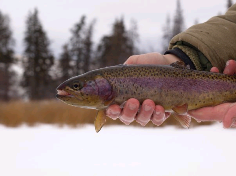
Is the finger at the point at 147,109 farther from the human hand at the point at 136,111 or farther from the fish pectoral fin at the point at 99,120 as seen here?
the fish pectoral fin at the point at 99,120

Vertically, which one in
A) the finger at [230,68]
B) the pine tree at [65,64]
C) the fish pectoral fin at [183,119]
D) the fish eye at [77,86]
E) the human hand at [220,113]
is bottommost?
the pine tree at [65,64]

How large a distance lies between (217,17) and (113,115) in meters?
2.53

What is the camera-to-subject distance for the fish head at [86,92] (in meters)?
2.93

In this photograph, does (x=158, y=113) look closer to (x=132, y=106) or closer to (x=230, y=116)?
(x=132, y=106)

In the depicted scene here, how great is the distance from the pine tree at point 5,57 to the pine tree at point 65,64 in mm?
4807

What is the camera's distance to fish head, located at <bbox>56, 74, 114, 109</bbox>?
2.93 metres

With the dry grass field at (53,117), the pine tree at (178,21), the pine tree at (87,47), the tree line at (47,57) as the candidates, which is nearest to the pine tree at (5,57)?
the tree line at (47,57)

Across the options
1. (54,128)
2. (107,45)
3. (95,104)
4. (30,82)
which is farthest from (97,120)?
(107,45)

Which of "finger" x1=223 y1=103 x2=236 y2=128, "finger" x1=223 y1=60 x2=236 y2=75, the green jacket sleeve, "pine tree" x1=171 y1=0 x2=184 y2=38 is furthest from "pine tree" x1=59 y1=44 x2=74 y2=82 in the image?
"finger" x1=223 y1=103 x2=236 y2=128

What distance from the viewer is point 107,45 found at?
32406 millimetres

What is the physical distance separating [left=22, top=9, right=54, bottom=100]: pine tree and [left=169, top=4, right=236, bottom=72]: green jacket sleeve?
2555 cm

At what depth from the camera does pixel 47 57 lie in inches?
1120

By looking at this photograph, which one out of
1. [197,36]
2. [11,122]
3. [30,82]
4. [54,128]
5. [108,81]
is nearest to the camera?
[108,81]

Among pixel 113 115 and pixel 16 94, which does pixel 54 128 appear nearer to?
pixel 113 115
